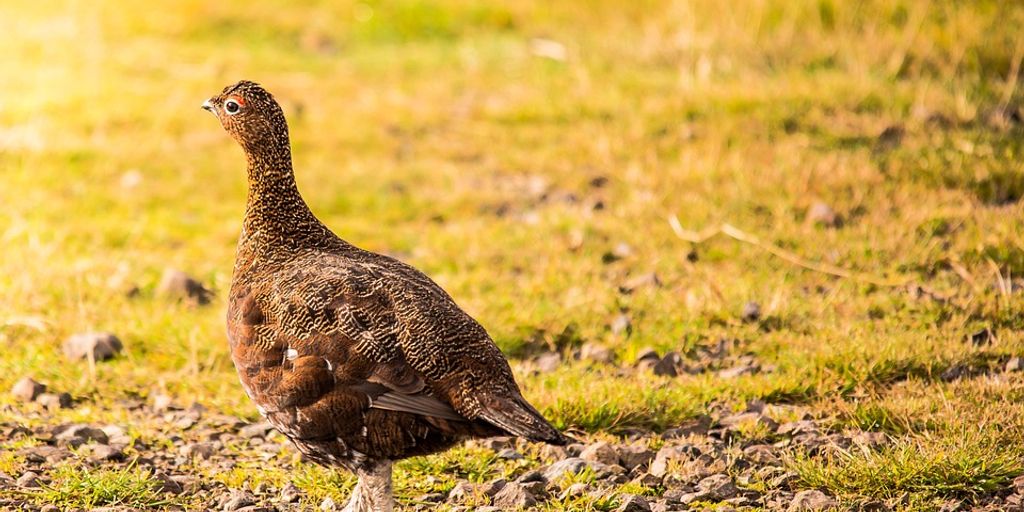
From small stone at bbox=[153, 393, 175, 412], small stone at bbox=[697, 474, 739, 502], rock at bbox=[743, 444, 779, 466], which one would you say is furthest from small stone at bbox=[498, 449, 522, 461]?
small stone at bbox=[153, 393, 175, 412]

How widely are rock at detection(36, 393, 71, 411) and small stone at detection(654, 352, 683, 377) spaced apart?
279 centimetres

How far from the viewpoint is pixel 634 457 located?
521cm

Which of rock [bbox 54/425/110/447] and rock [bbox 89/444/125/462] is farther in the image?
rock [bbox 54/425/110/447]

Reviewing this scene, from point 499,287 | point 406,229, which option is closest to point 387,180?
point 406,229

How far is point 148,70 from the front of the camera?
12.4 metres

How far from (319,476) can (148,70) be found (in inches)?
321

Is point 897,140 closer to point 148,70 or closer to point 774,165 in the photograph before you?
point 774,165

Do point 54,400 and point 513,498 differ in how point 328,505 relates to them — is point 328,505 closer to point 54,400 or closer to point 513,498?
point 513,498

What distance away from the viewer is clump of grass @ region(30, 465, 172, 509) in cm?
489

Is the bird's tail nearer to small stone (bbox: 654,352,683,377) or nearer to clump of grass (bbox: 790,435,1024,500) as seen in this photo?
clump of grass (bbox: 790,435,1024,500)

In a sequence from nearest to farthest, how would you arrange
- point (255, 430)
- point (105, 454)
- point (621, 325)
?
point (105, 454), point (255, 430), point (621, 325)

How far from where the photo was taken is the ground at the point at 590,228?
5.22m

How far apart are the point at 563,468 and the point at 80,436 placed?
2.08 meters

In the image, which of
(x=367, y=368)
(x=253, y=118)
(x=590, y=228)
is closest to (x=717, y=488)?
(x=367, y=368)
